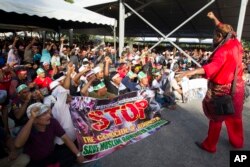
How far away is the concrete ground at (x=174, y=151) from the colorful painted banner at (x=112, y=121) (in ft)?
0.59

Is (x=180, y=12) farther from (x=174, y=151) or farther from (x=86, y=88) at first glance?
(x=174, y=151)

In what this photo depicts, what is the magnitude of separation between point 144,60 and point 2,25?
25.0 feet

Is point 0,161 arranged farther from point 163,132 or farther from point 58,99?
point 163,132

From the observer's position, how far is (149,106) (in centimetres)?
594

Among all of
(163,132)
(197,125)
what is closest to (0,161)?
(163,132)

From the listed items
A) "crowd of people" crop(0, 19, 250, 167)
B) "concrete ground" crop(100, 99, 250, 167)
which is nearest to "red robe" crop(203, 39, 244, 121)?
"crowd of people" crop(0, 19, 250, 167)

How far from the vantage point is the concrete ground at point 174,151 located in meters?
4.26

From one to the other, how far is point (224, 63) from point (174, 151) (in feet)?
5.76

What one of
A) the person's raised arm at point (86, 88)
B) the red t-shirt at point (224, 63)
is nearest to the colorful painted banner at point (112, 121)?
the person's raised arm at point (86, 88)

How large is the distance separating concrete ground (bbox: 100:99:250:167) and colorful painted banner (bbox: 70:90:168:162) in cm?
18

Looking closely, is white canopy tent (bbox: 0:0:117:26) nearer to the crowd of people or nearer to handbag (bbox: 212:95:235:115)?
the crowd of people

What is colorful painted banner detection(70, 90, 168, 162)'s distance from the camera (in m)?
4.32

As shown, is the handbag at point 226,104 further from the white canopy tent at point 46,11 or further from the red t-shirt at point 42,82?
the white canopy tent at point 46,11

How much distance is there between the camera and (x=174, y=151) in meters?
4.72
